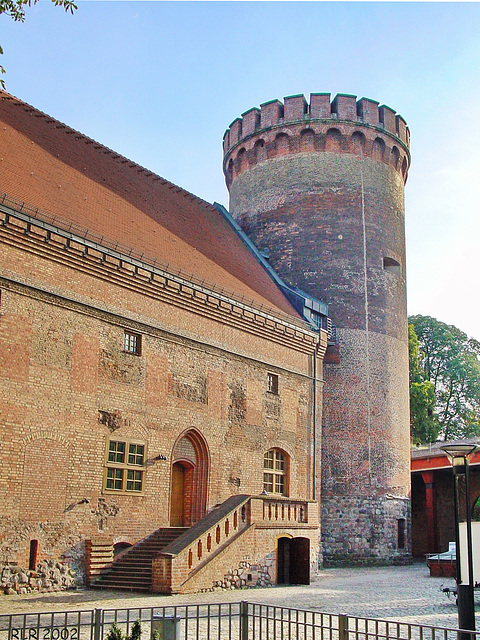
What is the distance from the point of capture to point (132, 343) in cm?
1950

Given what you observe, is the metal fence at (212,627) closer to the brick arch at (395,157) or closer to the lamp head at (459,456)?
the lamp head at (459,456)

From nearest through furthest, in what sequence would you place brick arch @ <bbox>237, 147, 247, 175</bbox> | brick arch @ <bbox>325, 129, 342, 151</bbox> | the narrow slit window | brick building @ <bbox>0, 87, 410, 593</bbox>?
1. brick building @ <bbox>0, 87, 410, 593</bbox>
2. the narrow slit window
3. brick arch @ <bbox>325, 129, 342, 151</bbox>
4. brick arch @ <bbox>237, 147, 247, 175</bbox>

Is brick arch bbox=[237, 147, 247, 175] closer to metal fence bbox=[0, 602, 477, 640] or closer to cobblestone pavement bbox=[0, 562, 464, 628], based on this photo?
cobblestone pavement bbox=[0, 562, 464, 628]

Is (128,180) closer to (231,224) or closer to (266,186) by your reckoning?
(231,224)

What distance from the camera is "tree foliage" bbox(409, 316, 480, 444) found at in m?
49.1

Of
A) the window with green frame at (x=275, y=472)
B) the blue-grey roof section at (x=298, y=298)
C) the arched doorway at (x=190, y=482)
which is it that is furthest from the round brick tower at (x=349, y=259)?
the arched doorway at (x=190, y=482)

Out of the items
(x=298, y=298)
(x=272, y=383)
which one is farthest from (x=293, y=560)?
(x=298, y=298)

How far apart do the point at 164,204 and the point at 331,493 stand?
39.2 feet

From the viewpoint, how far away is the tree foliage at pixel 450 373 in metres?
49.1

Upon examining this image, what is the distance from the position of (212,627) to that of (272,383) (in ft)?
42.1

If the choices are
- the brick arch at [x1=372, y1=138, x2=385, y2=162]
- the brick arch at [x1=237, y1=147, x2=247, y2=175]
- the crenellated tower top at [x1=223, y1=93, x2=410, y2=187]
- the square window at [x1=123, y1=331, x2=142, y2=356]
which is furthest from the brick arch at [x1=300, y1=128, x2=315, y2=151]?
the square window at [x1=123, y1=331, x2=142, y2=356]

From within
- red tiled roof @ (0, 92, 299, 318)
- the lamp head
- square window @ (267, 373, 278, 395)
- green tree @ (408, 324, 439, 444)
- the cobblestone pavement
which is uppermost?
red tiled roof @ (0, 92, 299, 318)

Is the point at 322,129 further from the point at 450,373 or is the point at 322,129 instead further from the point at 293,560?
the point at 450,373

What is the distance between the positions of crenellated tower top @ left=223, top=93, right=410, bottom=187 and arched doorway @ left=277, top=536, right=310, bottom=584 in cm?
1641
